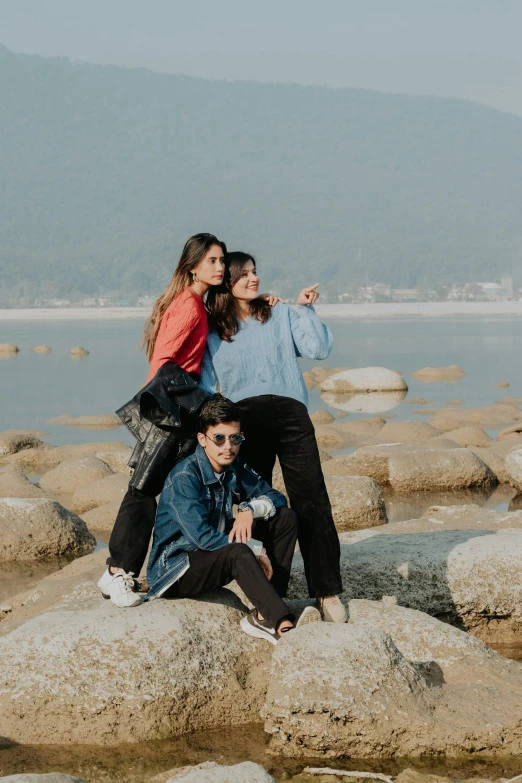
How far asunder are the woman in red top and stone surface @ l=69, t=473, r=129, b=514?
17.1 ft

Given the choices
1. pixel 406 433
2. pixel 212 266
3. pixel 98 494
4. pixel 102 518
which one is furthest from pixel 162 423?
pixel 406 433

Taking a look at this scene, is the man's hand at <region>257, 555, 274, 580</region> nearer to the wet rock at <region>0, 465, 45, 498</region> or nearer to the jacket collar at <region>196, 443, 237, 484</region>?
the jacket collar at <region>196, 443, 237, 484</region>

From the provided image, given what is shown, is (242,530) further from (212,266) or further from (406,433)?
(406,433)

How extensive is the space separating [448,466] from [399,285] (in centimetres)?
16832

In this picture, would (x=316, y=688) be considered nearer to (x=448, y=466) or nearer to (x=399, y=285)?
(x=448, y=466)

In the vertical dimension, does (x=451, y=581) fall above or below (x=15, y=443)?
above

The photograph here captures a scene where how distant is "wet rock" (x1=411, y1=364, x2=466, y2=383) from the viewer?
29.0 m

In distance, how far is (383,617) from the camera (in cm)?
551

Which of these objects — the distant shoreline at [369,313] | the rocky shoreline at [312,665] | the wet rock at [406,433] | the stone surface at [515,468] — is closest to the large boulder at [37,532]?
the rocky shoreline at [312,665]

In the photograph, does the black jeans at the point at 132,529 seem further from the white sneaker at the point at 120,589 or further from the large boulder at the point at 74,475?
the large boulder at the point at 74,475

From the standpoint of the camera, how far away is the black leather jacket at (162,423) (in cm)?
538

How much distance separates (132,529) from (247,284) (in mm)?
1506

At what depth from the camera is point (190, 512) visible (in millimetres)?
5289

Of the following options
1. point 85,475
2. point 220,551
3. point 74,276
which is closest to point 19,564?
point 85,475
